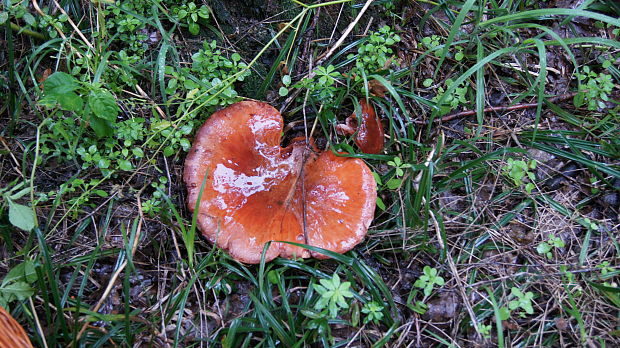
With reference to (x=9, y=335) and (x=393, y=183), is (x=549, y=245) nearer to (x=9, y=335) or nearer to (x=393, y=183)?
(x=393, y=183)

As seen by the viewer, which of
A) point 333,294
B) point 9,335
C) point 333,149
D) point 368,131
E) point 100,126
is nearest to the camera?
point 9,335

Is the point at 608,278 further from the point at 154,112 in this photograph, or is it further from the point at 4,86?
the point at 4,86

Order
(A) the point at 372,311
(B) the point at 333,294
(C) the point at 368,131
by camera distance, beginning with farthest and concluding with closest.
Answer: (C) the point at 368,131
(A) the point at 372,311
(B) the point at 333,294

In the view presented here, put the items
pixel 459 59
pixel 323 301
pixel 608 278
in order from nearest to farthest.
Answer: pixel 323 301
pixel 608 278
pixel 459 59

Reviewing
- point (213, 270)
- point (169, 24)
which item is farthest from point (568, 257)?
point (169, 24)

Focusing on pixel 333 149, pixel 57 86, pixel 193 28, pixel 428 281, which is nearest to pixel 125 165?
pixel 57 86

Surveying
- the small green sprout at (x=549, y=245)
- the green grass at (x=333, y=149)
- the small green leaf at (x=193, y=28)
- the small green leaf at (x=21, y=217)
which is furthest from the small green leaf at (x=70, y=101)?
the small green sprout at (x=549, y=245)
